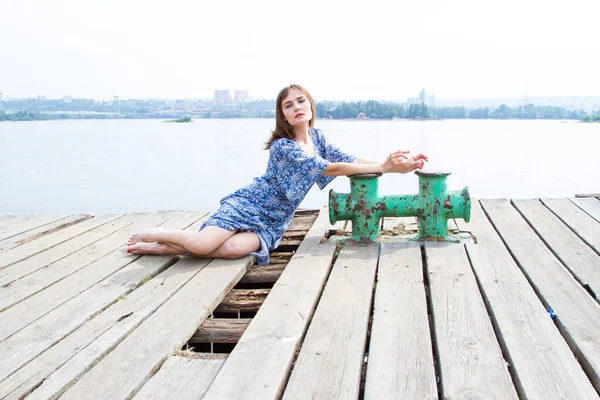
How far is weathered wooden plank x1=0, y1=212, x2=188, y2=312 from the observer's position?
3.37m

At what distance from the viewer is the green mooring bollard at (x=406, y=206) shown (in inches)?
159

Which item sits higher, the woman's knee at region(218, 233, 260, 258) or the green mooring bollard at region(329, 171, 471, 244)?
the green mooring bollard at region(329, 171, 471, 244)

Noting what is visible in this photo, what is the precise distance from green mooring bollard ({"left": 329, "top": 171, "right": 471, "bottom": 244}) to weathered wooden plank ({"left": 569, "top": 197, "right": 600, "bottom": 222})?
4.66 ft

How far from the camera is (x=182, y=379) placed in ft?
7.54

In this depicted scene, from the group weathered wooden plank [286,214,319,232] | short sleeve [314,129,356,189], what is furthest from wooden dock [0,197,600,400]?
short sleeve [314,129,356,189]

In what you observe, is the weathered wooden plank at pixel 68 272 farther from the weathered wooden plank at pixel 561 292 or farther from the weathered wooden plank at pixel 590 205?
the weathered wooden plank at pixel 590 205

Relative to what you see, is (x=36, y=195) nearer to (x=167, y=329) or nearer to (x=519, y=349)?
(x=167, y=329)

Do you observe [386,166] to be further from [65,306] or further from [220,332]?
[65,306]

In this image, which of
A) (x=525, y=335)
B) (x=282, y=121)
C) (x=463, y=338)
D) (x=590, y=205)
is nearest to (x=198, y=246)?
(x=282, y=121)

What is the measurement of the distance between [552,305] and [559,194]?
8130 millimetres

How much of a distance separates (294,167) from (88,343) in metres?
1.76

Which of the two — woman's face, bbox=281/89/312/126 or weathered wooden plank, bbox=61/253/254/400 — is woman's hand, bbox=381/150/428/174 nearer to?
woman's face, bbox=281/89/312/126

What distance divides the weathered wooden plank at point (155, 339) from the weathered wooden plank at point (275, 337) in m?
0.27

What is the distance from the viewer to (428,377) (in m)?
2.22
